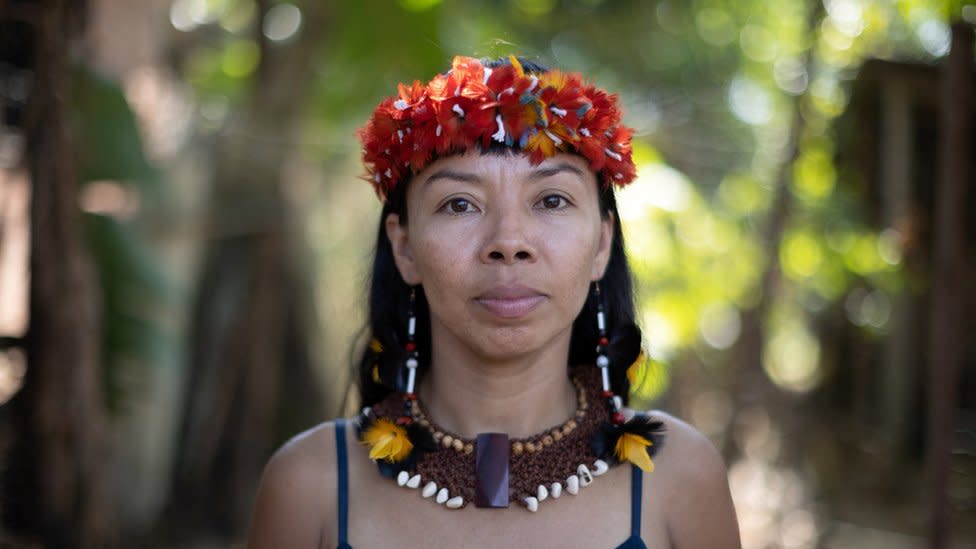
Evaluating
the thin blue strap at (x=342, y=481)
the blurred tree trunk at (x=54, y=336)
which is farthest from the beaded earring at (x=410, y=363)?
the blurred tree trunk at (x=54, y=336)

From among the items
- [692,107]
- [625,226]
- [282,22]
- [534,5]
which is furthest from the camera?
[692,107]

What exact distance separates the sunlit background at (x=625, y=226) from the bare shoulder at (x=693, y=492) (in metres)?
2.18

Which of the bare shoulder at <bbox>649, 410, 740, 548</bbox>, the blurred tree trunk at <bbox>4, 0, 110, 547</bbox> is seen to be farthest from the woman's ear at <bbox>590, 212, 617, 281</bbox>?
the blurred tree trunk at <bbox>4, 0, 110, 547</bbox>

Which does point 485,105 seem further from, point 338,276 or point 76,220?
point 338,276

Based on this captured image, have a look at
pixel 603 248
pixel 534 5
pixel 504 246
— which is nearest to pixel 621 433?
pixel 603 248

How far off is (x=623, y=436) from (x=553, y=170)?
56 cm

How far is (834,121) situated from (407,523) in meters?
5.29

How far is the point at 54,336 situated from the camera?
10.3 ft

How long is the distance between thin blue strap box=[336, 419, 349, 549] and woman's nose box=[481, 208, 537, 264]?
20.4 inches

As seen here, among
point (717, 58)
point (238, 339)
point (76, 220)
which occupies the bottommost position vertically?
point (238, 339)

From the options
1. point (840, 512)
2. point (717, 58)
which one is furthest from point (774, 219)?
point (717, 58)

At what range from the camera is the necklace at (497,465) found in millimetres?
1902

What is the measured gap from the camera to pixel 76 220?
3207 millimetres

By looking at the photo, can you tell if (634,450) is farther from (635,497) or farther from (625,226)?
(625,226)
